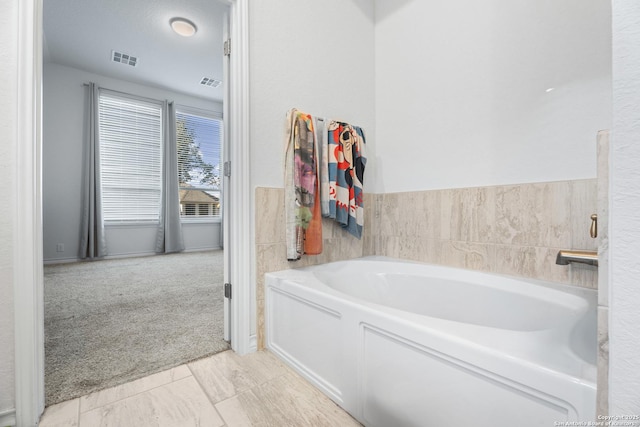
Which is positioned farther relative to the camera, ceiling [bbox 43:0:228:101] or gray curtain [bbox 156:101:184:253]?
gray curtain [bbox 156:101:184:253]

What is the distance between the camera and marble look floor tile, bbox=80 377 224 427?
1.00 metres

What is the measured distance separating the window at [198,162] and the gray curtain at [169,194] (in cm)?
15

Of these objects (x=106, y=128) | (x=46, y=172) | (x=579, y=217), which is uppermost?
(x=106, y=128)

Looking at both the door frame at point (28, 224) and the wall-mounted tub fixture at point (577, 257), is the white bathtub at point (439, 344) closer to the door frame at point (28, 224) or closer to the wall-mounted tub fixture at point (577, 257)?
the wall-mounted tub fixture at point (577, 257)

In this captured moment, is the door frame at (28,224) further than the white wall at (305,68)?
No

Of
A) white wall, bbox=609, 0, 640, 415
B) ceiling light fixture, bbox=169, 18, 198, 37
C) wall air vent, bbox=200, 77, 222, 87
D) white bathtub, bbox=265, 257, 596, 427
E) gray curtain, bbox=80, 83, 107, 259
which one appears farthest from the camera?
wall air vent, bbox=200, 77, 222, 87

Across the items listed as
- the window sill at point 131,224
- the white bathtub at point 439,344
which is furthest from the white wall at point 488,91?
the window sill at point 131,224

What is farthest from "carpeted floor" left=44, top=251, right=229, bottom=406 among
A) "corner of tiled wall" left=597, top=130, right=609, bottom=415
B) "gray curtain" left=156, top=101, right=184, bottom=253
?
"corner of tiled wall" left=597, top=130, right=609, bottom=415

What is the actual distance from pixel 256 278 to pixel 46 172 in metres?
3.89

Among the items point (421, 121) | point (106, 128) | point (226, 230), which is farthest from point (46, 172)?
point (421, 121)

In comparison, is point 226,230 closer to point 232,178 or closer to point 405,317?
point 232,178

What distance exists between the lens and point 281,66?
1.66 metres

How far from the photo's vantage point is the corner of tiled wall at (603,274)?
0.48 meters

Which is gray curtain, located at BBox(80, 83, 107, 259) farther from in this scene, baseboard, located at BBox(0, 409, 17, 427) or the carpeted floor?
baseboard, located at BBox(0, 409, 17, 427)
